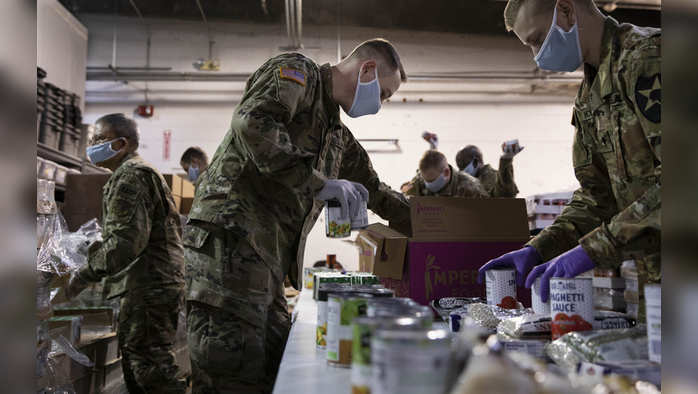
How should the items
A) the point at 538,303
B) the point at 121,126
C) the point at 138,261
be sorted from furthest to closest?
the point at 121,126, the point at 138,261, the point at 538,303

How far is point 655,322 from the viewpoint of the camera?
2.56 ft

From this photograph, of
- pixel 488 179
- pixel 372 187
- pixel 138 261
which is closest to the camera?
pixel 372 187

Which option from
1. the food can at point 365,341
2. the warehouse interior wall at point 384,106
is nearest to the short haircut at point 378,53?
the food can at point 365,341

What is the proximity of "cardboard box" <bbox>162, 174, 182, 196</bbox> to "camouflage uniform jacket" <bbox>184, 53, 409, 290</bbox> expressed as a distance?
2.60 meters

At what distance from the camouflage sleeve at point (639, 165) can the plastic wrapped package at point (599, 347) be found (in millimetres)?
238

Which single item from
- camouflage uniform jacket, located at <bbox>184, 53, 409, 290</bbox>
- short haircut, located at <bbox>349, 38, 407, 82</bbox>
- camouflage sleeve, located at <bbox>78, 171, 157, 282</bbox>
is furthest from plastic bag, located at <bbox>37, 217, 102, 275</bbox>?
short haircut, located at <bbox>349, 38, 407, 82</bbox>

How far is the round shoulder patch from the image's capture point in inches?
46.3

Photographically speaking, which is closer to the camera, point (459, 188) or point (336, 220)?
point (336, 220)

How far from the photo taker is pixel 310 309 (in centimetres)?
205

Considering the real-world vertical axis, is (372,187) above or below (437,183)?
below

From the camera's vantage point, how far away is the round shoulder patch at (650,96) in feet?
3.86

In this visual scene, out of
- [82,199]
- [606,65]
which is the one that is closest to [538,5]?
[606,65]

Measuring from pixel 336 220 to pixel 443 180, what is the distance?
9.72 feet

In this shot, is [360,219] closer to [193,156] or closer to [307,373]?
[307,373]
